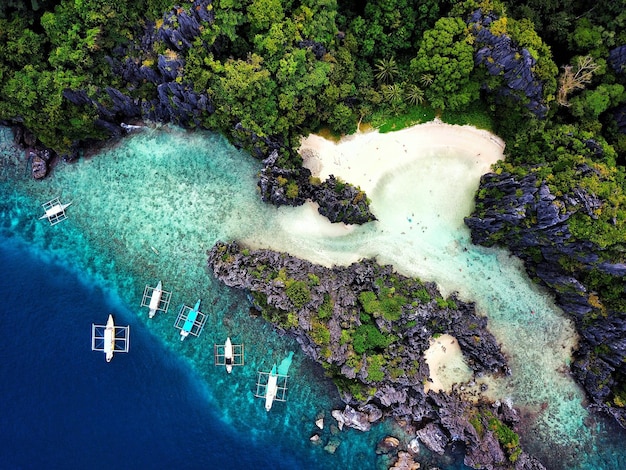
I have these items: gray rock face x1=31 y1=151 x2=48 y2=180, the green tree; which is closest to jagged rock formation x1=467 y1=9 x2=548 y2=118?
the green tree

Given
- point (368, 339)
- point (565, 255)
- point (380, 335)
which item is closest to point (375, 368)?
point (368, 339)

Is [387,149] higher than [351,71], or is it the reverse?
[351,71]

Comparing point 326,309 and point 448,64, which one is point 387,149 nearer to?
point 448,64

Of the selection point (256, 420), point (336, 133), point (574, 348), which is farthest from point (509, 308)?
point (256, 420)

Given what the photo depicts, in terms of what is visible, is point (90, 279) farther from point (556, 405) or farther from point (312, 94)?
point (556, 405)

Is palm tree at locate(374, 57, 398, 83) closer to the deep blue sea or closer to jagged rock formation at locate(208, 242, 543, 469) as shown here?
jagged rock formation at locate(208, 242, 543, 469)
